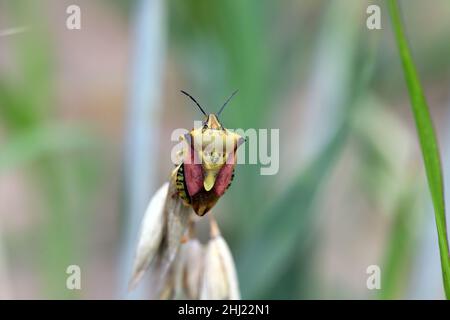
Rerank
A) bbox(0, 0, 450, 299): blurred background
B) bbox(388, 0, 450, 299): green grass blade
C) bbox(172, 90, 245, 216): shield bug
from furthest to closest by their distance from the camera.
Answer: bbox(0, 0, 450, 299): blurred background
bbox(172, 90, 245, 216): shield bug
bbox(388, 0, 450, 299): green grass blade

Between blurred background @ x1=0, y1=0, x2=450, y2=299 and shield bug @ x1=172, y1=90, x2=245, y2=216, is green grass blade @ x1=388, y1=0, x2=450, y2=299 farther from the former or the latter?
blurred background @ x1=0, y1=0, x2=450, y2=299

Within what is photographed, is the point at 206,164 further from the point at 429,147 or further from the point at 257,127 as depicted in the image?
the point at 257,127

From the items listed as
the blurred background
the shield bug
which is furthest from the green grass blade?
the blurred background

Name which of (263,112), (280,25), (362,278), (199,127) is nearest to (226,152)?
(199,127)

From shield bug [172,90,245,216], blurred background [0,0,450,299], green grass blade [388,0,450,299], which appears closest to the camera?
green grass blade [388,0,450,299]

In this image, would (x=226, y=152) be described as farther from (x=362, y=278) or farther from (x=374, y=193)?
(x=362, y=278)

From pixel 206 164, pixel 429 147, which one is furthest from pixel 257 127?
pixel 429 147
